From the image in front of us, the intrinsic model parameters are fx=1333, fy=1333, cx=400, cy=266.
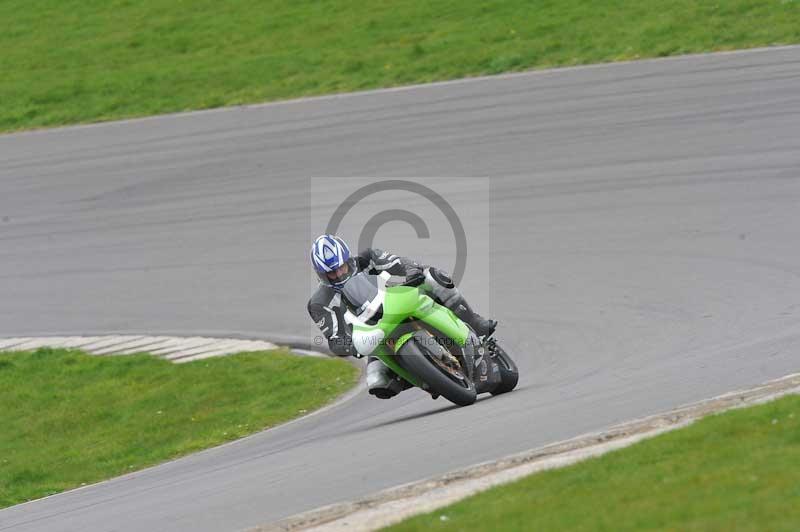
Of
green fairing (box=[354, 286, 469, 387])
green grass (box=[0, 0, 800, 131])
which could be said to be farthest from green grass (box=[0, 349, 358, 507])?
green grass (box=[0, 0, 800, 131])

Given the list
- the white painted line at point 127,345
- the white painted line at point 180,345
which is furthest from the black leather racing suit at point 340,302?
the white painted line at point 127,345

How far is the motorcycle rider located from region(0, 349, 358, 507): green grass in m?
2.53

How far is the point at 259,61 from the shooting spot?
26.3 m

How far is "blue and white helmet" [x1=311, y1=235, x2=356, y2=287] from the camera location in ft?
33.7

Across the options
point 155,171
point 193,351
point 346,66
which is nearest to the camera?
point 193,351

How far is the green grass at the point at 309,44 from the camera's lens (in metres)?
22.7

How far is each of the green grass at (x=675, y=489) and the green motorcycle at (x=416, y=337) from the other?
105 inches

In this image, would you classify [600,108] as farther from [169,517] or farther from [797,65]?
[169,517]

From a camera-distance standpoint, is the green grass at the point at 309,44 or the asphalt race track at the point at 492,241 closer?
the asphalt race track at the point at 492,241

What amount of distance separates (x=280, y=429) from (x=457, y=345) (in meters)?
2.56

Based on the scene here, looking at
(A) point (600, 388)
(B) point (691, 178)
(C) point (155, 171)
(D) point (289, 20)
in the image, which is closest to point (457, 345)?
(A) point (600, 388)

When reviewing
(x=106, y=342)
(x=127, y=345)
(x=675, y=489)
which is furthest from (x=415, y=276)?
(x=106, y=342)

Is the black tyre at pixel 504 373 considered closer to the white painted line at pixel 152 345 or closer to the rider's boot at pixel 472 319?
the rider's boot at pixel 472 319

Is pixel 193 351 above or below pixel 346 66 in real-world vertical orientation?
below
